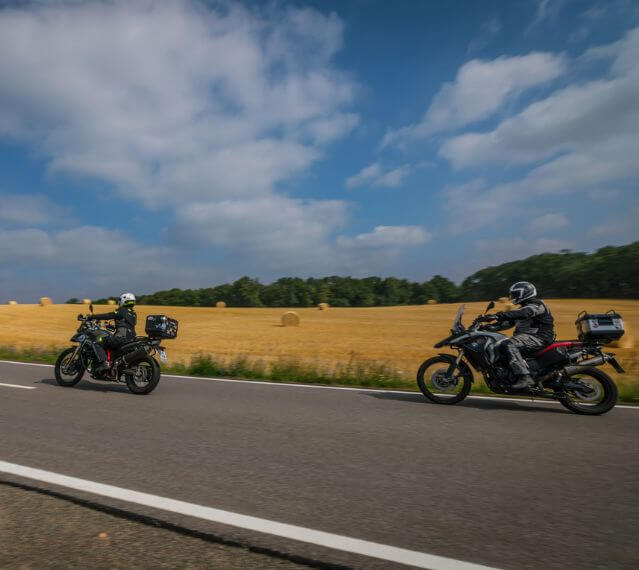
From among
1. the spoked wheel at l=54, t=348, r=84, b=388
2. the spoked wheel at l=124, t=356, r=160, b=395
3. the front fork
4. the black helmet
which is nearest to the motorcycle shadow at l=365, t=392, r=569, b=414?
the front fork

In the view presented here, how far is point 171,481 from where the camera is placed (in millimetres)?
3934

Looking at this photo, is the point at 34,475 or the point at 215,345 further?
the point at 215,345

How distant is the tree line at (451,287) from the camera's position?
67.8 metres

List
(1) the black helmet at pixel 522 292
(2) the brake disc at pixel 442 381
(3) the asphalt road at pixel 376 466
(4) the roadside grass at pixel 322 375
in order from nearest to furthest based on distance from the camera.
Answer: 1. (3) the asphalt road at pixel 376 466
2. (1) the black helmet at pixel 522 292
3. (2) the brake disc at pixel 442 381
4. (4) the roadside grass at pixel 322 375

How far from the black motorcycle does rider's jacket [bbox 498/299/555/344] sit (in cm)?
550

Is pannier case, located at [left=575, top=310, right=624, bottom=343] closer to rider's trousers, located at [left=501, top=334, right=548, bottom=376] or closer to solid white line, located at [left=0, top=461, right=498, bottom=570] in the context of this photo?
rider's trousers, located at [left=501, top=334, right=548, bottom=376]

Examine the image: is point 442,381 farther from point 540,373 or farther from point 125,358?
point 125,358

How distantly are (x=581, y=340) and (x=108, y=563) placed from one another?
A: 6.54m

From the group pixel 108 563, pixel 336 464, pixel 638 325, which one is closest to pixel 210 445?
pixel 336 464

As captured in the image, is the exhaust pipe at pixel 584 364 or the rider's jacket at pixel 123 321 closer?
the exhaust pipe at pixel 584 364

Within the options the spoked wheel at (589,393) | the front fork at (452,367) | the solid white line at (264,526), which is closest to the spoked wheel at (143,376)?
the solid white line at (264,526)

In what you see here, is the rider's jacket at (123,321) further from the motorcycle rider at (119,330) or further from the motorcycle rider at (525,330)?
the motorcycle rider at (525,330)

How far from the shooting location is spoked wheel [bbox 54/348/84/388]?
29.5ft

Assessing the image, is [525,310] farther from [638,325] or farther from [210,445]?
[638,325]
